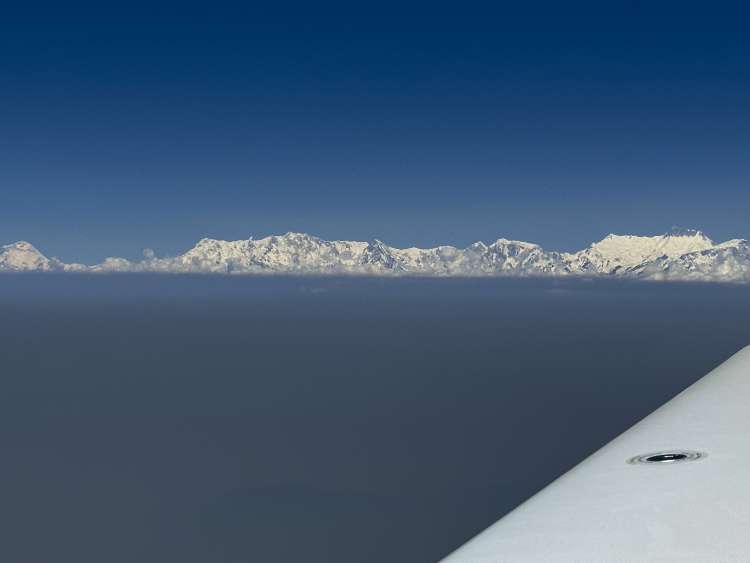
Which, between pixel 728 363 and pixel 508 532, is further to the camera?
pixel 728 363

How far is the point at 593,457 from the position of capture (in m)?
14.3

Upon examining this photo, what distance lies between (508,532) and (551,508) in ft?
3.68

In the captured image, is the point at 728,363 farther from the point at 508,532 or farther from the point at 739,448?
the point at 508,532

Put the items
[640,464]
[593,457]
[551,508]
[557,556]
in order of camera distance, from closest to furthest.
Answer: [557,556]
[551,508]
[640,464]
[593,457]

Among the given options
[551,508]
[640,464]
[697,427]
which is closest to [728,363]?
[697,427]

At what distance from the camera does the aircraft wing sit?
821cm

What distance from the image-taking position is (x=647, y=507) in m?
9.79

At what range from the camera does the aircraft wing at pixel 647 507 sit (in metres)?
8.21

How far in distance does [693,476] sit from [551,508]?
2.01 metres

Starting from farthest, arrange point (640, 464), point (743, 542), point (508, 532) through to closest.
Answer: point (640, 464), point (508, 532), point (743, 542)

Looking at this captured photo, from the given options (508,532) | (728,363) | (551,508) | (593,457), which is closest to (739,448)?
(593,457)

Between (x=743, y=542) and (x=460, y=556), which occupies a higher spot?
(x=743, y=542)

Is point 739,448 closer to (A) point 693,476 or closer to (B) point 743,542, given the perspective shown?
(A) point 693,476

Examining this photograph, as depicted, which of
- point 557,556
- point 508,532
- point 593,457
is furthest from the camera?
point 593,457
